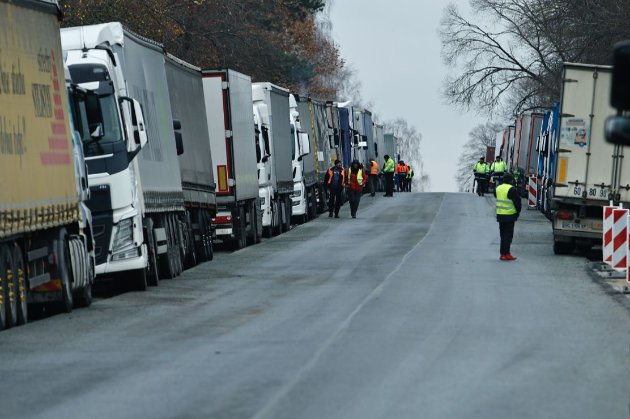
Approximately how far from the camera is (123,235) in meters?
20.6

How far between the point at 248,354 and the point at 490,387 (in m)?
2.85

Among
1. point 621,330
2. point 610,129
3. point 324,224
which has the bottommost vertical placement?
point 324,224

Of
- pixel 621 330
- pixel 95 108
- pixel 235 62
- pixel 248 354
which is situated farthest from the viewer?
pixel 235 62

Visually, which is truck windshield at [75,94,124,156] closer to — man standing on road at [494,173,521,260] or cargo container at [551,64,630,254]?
man standing on road at [494,173,521,260]

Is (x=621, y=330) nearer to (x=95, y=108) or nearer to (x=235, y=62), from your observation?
(x=95, y=108)

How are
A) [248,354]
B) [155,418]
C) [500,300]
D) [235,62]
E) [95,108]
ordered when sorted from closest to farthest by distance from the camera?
[155,418] < [248,354] < [500,300] < [95,108] < [235,62]

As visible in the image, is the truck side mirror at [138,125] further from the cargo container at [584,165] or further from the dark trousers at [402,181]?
the dark trousers at [402,181]

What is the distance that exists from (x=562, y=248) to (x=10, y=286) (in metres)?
15.1

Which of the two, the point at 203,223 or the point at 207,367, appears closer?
the point at 207,367

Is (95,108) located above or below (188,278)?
above

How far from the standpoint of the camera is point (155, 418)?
9391 millimetres

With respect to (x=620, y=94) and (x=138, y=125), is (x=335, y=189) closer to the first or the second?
(x=138, y=125)

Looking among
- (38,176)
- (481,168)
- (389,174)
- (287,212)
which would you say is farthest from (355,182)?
(38,176)

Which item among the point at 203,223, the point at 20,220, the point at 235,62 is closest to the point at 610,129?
the point at 20,220
